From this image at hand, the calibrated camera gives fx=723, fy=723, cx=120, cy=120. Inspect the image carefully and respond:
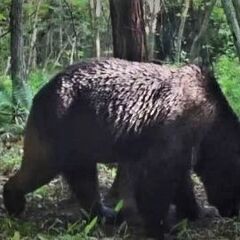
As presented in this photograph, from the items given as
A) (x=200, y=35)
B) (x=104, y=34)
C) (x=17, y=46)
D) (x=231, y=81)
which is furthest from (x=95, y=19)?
(x=17, y=46)

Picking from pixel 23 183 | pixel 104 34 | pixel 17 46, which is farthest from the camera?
pixel 104 34

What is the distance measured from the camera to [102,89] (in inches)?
271

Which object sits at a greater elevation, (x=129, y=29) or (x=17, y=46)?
(x=129, y=29)

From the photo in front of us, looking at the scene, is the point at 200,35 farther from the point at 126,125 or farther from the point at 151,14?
the point at 126,125

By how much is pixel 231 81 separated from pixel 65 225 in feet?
28.3

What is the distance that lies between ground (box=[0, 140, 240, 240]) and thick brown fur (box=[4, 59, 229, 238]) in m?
0.27

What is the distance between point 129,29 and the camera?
812cm

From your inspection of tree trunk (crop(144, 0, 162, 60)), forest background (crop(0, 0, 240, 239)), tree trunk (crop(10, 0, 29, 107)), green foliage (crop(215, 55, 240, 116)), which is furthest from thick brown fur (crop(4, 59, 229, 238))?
tree trunk (crop(144, 0, 162, 60))

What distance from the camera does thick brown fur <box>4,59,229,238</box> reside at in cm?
663

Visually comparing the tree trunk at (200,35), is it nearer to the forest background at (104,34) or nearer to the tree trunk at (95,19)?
the forest background at (104,34)

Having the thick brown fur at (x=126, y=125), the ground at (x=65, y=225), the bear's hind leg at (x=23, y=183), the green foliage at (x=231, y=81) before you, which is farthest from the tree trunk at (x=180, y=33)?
the bear's hind leg at (x=23, y=183)

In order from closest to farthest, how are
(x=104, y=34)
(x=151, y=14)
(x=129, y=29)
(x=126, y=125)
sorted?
(x=126, y=125)
(x=129, y=29)
(x=151, y=14)
(x=104, y=34)

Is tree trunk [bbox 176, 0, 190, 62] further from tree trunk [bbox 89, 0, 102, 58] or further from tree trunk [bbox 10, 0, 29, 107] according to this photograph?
tree trunk [bbox 10, 0, 29, 107]

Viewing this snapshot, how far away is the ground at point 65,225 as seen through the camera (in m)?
6.50
